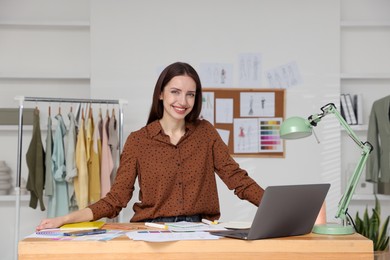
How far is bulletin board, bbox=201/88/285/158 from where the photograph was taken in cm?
504

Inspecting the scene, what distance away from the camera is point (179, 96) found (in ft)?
8.57

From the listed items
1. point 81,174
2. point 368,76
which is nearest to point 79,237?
point 81,174

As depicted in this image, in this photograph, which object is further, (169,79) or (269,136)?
(269,136)

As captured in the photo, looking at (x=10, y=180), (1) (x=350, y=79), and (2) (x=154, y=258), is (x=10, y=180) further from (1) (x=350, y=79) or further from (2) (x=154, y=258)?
(2) (x=154, y=258)

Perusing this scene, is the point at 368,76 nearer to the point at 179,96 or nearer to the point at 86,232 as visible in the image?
the point at 179,96

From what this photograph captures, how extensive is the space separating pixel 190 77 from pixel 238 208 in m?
2.50

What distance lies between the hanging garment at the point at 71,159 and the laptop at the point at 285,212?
2598 mm

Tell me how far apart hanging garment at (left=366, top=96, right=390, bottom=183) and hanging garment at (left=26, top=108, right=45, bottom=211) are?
2408 mm

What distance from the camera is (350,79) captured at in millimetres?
5367

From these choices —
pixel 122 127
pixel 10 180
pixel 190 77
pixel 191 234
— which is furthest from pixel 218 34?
pixel 191 234

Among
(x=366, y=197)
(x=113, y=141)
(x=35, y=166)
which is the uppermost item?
(x=113, y=141)

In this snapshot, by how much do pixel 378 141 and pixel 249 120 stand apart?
3.26ft

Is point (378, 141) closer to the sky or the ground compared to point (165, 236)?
closer to the sky

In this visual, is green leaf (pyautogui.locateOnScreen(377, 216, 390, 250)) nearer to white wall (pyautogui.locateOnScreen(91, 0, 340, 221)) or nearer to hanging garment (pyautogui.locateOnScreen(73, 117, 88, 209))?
white wall (pyautogui.locateOnScreen(91, 0, 340, 221))
